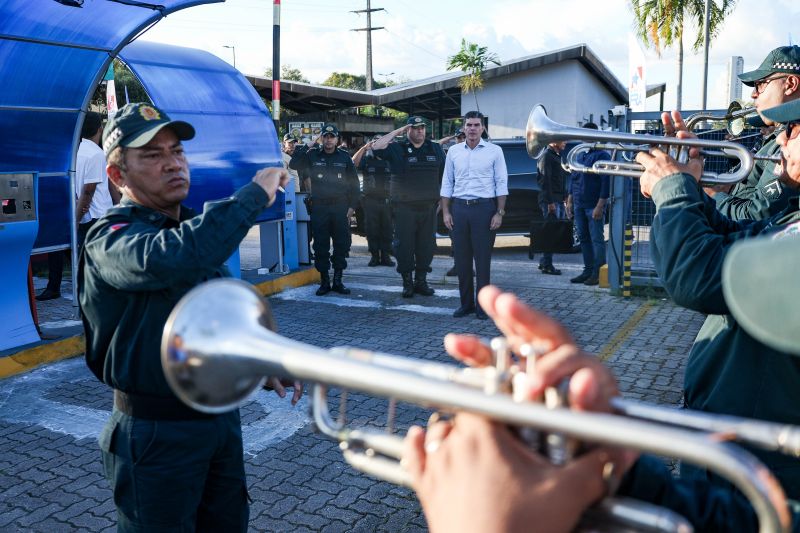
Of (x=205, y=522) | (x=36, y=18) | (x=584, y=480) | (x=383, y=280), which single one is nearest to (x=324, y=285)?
(x=383, y=280)

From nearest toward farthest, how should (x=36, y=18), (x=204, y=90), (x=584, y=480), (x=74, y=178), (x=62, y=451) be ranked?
1. (x=584, y=480)
2. (x=62, y=451)
3. (x=36, y=18)
4. (x=74, y=178)
5. (x=204, y=90)

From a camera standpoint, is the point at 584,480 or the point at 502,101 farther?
the point at 502,101

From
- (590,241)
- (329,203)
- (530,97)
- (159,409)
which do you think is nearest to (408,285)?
(329,203)

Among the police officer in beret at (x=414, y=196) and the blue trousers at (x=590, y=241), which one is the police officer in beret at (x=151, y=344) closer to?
the police officer in beret at (x=414, y=196)

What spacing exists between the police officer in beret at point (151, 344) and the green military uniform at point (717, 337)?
4.34 feet

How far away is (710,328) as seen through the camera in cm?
227

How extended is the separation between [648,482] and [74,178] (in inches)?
278

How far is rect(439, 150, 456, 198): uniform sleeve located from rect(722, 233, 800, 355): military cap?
7.18 m

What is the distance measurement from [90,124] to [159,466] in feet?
21.9

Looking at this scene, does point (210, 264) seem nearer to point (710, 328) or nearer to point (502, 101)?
point (710, 328)

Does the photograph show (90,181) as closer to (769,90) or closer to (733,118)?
(733,118)

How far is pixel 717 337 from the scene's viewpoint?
7.13 ft

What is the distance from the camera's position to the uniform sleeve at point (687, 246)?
1996 millimetres

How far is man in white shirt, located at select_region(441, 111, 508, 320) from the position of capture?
7.79 m
